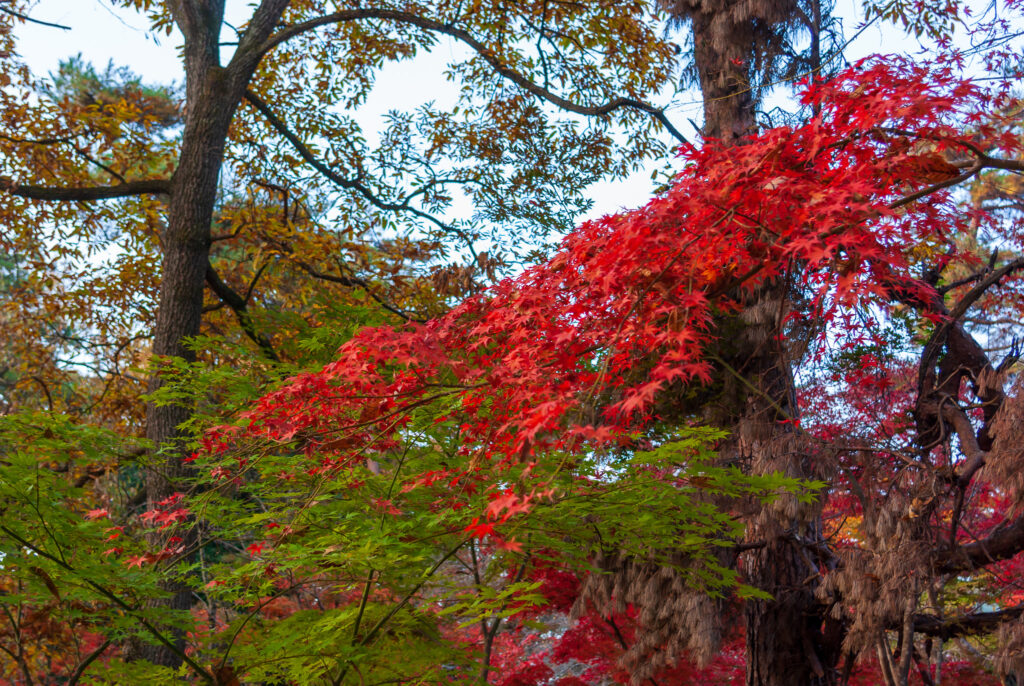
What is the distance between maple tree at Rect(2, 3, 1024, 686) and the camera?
114 inches

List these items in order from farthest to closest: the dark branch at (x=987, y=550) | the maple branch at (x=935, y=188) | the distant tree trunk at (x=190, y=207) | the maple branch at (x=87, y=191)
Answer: the maple branch at (x=87, y=191), the distant tree trunk at (x=190, y=207), the dark branch at (x=987, y=550), the maple branch at (x=935, y=188)

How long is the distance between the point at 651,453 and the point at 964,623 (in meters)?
2.77

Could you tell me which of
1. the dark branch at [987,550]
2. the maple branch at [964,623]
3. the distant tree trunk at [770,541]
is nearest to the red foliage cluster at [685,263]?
the dark branch at [987,550]

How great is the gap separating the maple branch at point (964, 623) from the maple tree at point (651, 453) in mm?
29

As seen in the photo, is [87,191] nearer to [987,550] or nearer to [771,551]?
[771,551]

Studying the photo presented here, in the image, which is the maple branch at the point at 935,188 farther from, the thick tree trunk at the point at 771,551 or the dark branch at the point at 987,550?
the dark branch at the point at 987,550

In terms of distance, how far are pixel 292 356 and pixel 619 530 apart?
4.09m

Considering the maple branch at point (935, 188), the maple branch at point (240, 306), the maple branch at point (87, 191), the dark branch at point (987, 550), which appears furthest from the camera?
the maple branch at point (240, 306)

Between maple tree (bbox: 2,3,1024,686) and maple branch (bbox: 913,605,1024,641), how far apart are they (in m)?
0.03

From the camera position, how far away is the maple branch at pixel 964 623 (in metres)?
4.80

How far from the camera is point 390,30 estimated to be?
28.8 feet

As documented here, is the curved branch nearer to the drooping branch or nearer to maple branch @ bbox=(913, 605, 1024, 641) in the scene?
the drooping branch

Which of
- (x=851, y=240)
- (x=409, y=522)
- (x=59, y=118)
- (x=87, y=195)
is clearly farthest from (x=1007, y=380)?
(x=59, y=118)

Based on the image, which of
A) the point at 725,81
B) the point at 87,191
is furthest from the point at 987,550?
the point at 87,191
